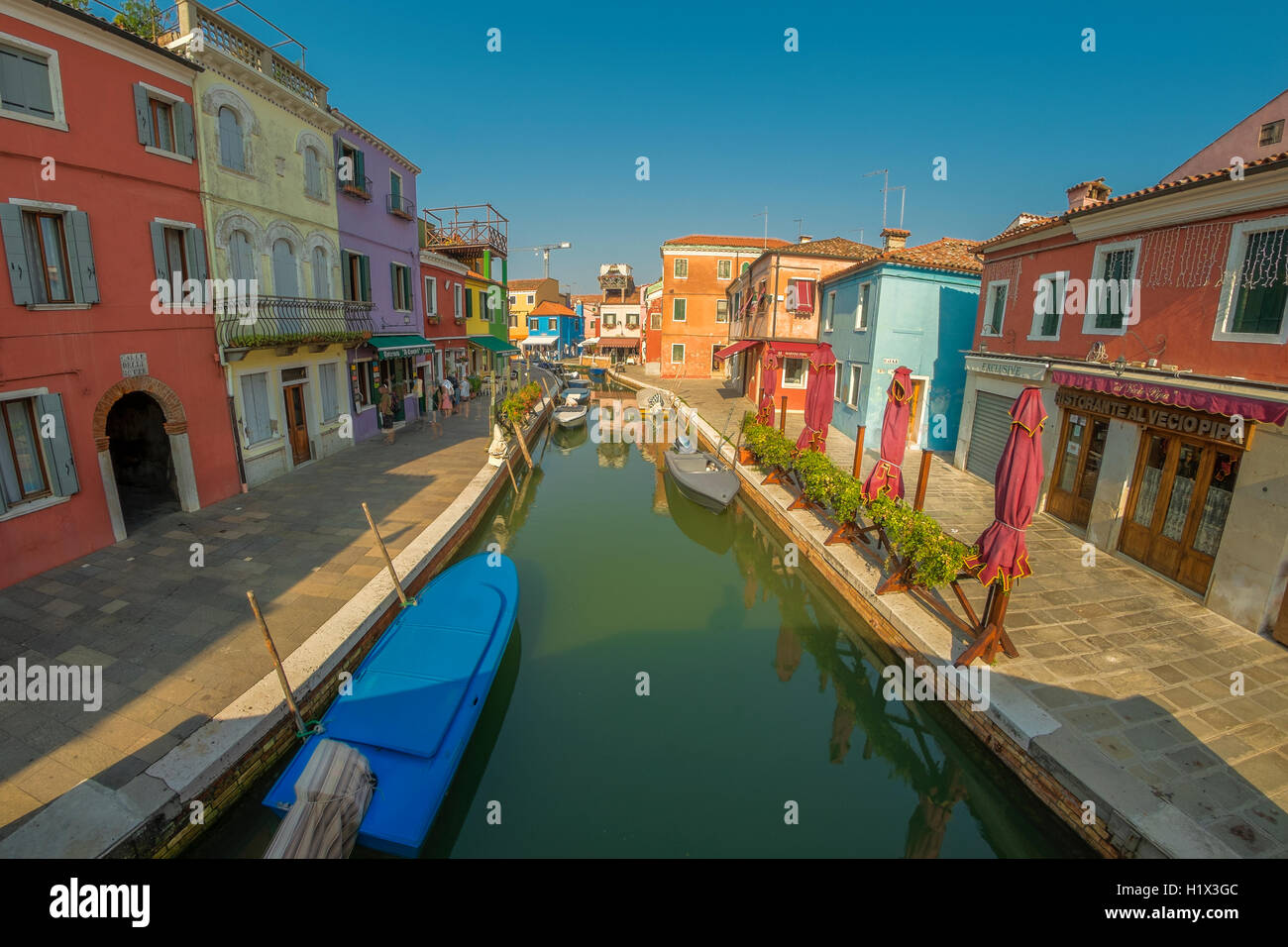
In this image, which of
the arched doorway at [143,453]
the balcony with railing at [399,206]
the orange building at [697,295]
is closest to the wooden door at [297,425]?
the arched doorway at [143,453]

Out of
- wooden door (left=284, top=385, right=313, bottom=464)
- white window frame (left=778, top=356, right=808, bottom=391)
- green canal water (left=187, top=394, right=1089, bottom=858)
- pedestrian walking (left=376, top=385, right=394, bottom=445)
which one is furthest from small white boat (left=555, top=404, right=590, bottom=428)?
green canal water (left=187, top=394, right=1089, bottom=858)

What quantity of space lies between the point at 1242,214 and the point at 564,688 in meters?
12.1

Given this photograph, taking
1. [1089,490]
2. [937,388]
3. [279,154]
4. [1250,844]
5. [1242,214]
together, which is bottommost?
[1250,844]

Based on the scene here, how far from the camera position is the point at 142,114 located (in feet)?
34.3

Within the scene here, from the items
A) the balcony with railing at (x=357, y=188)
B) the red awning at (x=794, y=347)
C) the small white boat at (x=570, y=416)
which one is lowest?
the small white boat at (x=570, y=416)

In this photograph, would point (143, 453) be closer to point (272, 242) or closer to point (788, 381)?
point (272, 242)

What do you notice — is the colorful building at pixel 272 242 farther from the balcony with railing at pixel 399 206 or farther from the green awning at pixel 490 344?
the green awning at pixel 490 344

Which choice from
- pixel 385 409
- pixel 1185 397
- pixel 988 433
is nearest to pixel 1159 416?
pixel 1185 397

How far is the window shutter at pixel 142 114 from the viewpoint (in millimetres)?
10367

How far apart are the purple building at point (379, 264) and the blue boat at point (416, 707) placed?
42.9ft

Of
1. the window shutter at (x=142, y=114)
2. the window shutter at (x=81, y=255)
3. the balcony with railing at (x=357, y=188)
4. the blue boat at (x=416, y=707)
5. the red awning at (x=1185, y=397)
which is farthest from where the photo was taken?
the balcony with railing at (x=357, y=188)

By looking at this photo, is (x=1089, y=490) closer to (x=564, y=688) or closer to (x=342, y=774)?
(x=564, y=688)

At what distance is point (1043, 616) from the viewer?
863 centimetres
